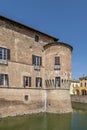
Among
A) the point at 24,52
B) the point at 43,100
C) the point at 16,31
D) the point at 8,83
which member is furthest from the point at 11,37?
the point at 43,100

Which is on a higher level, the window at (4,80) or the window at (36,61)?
the window at (36,61)

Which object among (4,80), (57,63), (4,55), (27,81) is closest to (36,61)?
(57,63)

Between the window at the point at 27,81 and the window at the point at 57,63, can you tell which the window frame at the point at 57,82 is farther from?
the window at the point at 27,81

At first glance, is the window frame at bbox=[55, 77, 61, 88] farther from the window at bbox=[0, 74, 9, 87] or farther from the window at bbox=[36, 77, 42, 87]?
the window at bbox=[0, 74, 9, 87]

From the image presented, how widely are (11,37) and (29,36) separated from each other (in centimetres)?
322

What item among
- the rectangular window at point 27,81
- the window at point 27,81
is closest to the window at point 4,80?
the rectangular window at point 27,81

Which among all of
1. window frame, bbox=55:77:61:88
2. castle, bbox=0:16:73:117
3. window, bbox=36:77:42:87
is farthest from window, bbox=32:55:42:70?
window frame, bbox=55:77:61:88

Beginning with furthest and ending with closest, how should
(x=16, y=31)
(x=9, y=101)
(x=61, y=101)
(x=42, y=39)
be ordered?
1. (x=42, y=39)
2. (x=61, y=101)
3. (x=16, y=31)
4. (x=9, y=101)

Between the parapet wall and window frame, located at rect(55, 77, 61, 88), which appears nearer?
the parapet wall

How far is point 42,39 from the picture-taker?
89.0 ft

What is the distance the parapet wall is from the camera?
21380 mm

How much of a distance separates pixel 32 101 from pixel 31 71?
13.1ft

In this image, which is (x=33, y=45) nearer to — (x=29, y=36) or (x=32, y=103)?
(x=29, y=36)

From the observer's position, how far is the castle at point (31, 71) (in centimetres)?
2186
